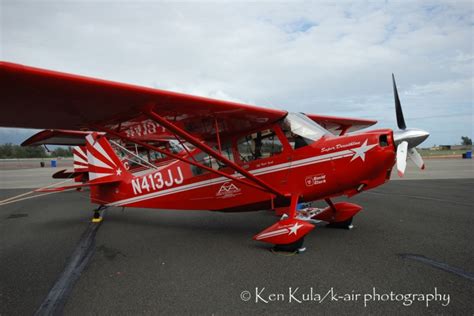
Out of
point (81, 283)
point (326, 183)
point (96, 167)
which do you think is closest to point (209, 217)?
point (96, 167)

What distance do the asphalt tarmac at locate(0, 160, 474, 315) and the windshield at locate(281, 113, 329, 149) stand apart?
5.49ft

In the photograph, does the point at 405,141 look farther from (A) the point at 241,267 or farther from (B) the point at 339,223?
(A) the point at 241,267

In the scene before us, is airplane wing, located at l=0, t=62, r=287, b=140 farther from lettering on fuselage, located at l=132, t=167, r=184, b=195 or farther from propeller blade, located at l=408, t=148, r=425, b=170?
propeller blade, located at l=408, t=148, r=425, b=170

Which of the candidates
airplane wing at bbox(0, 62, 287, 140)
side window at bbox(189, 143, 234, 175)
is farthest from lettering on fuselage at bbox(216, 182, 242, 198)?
airplane wing at bbox(0, 62, 287, 140)

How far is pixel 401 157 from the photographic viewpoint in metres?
3.89

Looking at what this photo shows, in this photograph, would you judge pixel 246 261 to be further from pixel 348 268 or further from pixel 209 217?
pixel 209 217

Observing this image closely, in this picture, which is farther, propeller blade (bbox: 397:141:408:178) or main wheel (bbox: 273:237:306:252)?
main wheel (bbox: 273:237:306:252)

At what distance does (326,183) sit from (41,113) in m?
4.25

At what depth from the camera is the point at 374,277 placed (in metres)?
3.21

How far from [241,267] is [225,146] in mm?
2514

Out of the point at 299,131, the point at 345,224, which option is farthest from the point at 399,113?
the point at 345,224

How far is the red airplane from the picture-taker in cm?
341

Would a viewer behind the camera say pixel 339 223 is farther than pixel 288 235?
Yes

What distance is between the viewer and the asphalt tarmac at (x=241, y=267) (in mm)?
2725
